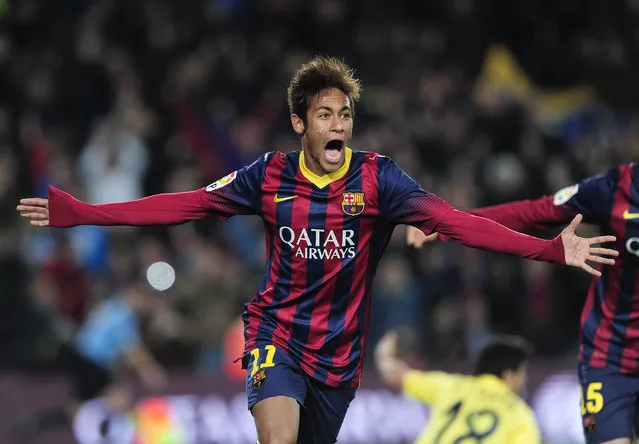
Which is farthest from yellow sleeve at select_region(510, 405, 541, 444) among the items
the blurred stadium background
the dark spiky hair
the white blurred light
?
the white blurred light

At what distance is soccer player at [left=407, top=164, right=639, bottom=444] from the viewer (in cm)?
689

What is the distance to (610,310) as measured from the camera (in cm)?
705

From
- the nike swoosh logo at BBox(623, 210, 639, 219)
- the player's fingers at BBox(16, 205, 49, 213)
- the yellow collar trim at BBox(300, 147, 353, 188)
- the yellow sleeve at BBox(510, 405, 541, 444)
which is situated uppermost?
the yellow collar trim at BBox(300, 147, 353, 188)

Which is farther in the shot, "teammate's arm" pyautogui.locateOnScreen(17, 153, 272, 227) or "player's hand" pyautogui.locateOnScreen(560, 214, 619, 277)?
"teammate's arm" pyautogui.locateOnScreen(17, 153, 272, 227)

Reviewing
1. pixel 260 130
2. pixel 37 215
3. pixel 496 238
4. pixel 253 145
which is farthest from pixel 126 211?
pixel 260 130

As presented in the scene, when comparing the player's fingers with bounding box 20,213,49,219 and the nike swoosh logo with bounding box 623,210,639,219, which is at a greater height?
the player's fingers with bounding box 20,213,49,219

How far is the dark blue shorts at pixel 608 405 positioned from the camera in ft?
22.7

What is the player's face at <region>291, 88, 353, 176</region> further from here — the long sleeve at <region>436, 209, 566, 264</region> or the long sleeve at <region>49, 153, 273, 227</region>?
the long sleeve at <region>436, 209, 566, 264</region>

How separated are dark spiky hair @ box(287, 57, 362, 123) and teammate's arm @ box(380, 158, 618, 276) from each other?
→ 1.46ft

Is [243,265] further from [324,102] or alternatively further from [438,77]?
[324,102]

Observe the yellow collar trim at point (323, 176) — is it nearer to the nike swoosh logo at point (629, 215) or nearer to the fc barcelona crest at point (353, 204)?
the fc barcelona crest at point (353, 204)

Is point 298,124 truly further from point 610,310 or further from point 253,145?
point 253,145

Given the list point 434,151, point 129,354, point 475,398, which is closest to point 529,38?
point 434,151

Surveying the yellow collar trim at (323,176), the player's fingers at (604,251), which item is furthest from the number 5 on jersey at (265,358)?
the player's fingers at (604,251)
